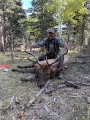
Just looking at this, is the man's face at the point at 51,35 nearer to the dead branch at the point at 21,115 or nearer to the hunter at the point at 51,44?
the hunter at the point at 51,44

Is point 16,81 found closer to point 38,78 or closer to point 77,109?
point 38,78

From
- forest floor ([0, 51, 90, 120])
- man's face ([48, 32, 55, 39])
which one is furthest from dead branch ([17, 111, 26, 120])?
man's face ([48, 32, 55, 39])

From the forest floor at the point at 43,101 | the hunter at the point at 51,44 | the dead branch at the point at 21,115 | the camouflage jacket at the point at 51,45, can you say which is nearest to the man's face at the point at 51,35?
the hunter at the point at 51,44

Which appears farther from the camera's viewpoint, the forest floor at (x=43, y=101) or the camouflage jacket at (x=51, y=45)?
the camouflage jacket at (x=51, y=45)

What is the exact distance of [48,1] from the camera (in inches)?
775

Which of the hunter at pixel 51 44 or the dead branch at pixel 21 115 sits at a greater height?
the hunter at pixel 51 44

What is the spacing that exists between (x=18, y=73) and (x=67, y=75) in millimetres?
1902

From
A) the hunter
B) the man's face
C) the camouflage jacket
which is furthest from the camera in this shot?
the camouflage jacket

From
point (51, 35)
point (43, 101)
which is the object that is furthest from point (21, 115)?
point (51, 35)

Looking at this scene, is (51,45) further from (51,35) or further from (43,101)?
(43,101)

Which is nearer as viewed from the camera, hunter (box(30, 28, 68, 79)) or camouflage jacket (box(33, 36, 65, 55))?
hunter (box(30, 28, 68, 79))

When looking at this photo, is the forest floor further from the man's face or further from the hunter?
the man's face

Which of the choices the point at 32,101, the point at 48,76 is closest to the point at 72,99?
the point at 32,101

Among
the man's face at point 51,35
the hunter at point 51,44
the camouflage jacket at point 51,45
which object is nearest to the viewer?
the man's face at point 51,35
